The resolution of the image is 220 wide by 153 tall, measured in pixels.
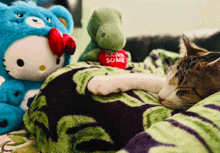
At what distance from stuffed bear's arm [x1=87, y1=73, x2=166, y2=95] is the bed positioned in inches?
0.8

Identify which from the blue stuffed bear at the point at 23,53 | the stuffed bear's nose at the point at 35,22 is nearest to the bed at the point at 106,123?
the blue stuffed bear at the point at 23,53

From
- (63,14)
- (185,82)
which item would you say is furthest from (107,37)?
(185,82)

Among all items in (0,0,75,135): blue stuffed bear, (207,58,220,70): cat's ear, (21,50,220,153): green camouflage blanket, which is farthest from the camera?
(0,0,75,135): blue stuffed bear

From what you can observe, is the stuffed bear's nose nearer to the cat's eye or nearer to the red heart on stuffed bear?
the red heart on stuffed bear

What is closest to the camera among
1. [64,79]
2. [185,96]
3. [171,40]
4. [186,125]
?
[186,125]

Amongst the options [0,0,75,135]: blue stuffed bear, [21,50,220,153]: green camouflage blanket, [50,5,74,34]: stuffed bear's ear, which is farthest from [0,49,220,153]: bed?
[50,5,74,34]: stuffed bear's ear

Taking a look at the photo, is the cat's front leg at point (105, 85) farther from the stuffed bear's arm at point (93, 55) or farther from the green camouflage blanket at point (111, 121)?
the stuffed bear's arm at point (93, 55)

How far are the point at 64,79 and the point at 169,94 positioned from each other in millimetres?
335

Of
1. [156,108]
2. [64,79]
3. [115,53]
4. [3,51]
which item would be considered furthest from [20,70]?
[156,108]

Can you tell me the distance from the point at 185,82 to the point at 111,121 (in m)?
0.22

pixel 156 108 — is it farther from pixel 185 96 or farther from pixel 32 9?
pixel 32 9

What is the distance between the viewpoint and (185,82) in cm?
41

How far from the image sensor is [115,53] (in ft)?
2.49

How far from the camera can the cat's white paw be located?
413 mm
